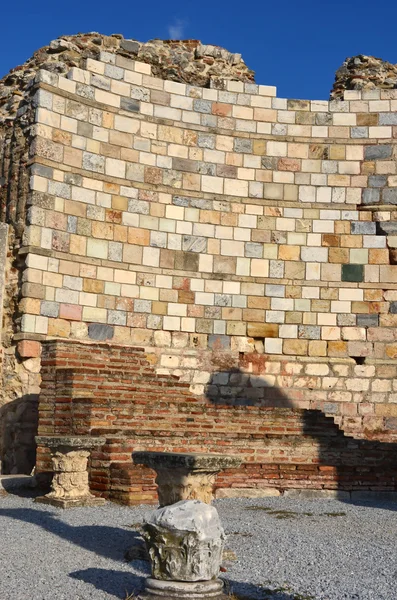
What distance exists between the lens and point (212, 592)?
4.60 m

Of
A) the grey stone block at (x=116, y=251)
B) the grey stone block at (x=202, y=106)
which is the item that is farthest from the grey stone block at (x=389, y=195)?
the grey stone block at (x=116, y=251)

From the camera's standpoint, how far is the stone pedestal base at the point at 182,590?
4551 mm

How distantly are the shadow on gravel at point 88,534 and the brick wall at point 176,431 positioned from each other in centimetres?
122

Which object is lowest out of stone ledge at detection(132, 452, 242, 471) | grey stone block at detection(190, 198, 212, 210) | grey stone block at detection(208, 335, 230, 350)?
stone ledge at detection(132, 452, 242, 471)

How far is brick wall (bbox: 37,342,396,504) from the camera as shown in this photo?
9180 millimetres

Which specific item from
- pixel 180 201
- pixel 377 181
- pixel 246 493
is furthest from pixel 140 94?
pixel 246 493

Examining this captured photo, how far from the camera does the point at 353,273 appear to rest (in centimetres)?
1391

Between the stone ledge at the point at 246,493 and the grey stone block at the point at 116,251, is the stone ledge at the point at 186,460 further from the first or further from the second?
the grey stone block at the point at 116,251

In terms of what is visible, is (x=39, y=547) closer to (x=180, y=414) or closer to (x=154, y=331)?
(x=180, y=414)

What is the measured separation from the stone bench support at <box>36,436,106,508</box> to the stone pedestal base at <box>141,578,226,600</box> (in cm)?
364

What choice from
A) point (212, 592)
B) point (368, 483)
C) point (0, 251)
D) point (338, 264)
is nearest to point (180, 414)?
point (368, 483)

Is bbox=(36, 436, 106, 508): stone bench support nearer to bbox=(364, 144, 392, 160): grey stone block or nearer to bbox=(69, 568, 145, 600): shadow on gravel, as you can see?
bbox=(69, 568, 145, 600): shadow on gravel

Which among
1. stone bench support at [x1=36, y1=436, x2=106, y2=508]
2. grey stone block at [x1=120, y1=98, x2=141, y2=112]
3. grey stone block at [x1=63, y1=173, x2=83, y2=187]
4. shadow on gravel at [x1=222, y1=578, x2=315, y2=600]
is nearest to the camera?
shadow on gravel at [x1=222, y1=578, x2=315, y2=600]

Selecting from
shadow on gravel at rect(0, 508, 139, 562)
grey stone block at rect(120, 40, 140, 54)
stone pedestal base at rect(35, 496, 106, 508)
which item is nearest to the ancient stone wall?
grey stone block at rect(120, 40, 140, 54)
